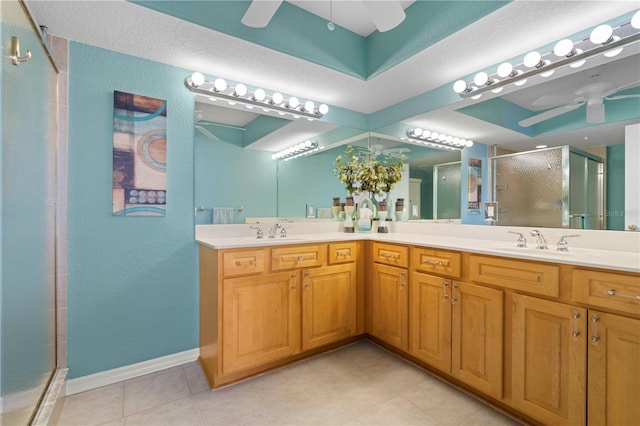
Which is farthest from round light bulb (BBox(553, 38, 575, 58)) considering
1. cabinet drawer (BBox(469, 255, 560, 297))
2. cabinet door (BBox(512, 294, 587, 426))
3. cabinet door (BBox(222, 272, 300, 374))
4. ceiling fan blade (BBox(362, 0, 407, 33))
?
cabinet door (BBox(222, 272, 300, 374))

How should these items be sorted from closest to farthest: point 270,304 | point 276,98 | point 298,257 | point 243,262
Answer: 1. point 243,262
2. point 270,304
3. point 298,257
4. point 276,98

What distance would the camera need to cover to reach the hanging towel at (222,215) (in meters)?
2.39

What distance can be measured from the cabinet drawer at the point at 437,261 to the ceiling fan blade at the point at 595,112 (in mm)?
1079

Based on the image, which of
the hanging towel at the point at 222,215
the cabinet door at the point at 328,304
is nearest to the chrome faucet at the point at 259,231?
the hanging towel at the point at 222,215

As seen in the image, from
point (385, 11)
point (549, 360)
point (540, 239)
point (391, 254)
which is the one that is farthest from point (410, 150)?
point (549, 360)

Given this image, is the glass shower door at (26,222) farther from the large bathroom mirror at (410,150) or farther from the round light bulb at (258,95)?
the round light bulb at (258,95)

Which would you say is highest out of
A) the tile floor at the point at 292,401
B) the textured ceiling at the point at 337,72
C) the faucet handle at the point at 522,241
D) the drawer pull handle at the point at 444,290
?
the textured ceiling at the point at 337,72

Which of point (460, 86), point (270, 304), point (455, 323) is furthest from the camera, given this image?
point (460, 86)

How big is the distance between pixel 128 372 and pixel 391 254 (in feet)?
6.67

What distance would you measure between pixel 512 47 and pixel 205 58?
A: 209cm

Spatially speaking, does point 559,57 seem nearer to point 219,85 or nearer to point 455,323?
point 455,323

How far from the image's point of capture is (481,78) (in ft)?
7.06

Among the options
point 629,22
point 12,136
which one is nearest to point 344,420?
point 12,136

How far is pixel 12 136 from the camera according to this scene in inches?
48.9
